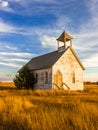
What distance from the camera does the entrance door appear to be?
34.8 metres

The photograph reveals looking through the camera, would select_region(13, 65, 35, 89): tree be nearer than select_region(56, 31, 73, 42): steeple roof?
No

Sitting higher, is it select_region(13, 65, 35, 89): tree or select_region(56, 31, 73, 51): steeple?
select_region(56, 31, 73, 51): steeple

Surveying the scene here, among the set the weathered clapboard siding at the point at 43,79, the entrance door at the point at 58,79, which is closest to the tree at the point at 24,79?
the weathered clapboard siding at the point at 43,79

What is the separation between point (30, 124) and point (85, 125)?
6.24ft

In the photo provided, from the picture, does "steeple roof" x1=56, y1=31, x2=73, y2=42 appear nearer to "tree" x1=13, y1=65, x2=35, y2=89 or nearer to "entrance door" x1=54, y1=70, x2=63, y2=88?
"entrance door" x1=54, y1=70, x2=63, y2=88

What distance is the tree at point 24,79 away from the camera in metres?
38.3

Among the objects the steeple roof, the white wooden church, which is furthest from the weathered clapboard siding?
the steeple roof

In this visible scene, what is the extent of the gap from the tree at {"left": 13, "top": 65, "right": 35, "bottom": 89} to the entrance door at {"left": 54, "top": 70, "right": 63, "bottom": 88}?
5.74m

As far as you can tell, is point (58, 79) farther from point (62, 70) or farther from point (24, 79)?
point (24, 79)

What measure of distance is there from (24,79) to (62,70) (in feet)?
20.9

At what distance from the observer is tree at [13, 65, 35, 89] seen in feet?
126

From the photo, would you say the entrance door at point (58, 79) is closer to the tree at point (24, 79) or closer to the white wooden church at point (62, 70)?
the white wooden church at point (62, 70)

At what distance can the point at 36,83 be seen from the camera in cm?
3950

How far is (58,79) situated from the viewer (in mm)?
35094
